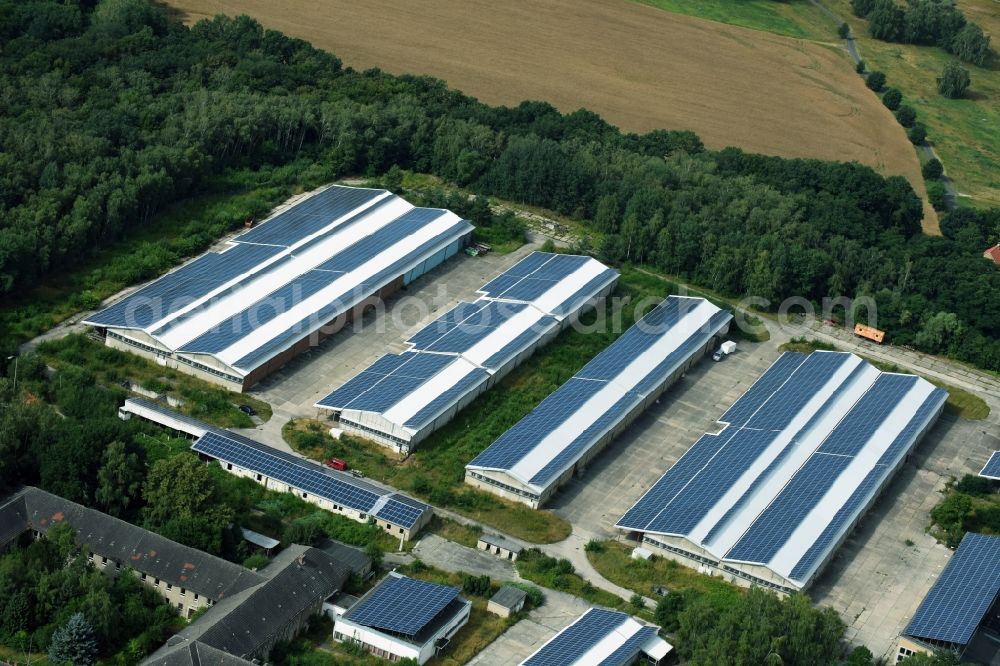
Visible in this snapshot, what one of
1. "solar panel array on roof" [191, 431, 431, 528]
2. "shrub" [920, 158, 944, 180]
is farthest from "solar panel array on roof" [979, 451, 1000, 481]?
"shrub" [920, 158, 944, 180]

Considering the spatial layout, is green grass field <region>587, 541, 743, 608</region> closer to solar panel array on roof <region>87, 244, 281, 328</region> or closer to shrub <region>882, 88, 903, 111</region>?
solar panel array on roof <region>87, 244, 281, 328</region>

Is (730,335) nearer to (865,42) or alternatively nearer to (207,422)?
(207,422)

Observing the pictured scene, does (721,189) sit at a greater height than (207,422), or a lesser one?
greater

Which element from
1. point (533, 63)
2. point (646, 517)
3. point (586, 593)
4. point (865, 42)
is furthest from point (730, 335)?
point (865, 42)

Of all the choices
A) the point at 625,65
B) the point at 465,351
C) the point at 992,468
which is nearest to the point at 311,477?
the point at 465,351

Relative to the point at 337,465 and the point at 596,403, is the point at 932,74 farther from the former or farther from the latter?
the point at 337,465
